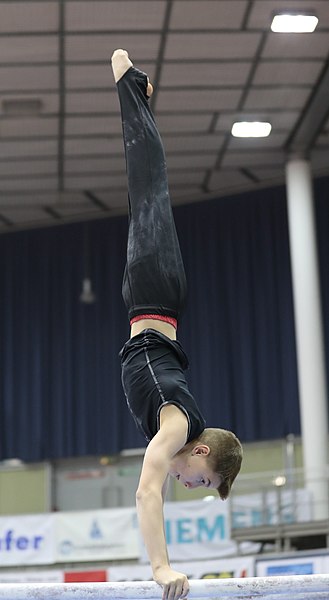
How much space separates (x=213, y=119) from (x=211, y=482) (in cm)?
1087

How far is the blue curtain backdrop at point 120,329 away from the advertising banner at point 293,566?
16.6 feet

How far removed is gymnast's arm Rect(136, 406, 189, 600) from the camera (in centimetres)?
379

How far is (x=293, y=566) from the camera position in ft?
36.7

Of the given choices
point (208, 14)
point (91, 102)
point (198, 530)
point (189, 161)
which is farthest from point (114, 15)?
point (198, 530)

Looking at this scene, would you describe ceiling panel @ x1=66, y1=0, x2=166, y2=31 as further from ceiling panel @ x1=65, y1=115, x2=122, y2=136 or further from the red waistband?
the red waistband

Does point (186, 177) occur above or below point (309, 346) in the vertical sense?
above

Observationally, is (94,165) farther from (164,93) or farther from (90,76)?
(90,76)

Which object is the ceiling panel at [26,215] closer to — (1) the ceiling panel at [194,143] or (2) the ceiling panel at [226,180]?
(2) the ceiling panel at [226,180]

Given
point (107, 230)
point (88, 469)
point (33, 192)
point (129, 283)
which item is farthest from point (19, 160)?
point (129, 283)

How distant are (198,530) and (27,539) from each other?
304 centimetres

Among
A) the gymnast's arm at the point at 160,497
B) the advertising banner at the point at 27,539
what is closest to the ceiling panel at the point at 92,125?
the advertising banner at the point at 27,539

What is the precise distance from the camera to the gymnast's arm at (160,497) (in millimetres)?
3785

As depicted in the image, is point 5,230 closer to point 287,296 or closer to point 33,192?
point 33,192

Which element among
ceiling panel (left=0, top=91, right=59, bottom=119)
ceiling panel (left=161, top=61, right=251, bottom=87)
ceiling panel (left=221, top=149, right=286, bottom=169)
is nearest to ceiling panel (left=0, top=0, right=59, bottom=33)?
ceiling panel (left=0, top=91, right=59, bottom=119)
